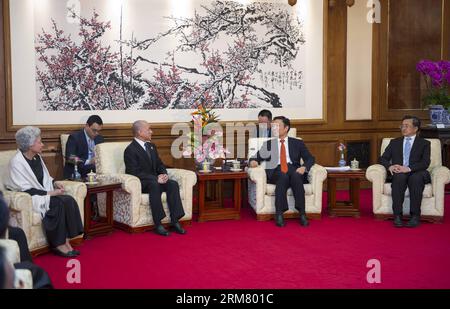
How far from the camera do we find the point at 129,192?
6.84 meters

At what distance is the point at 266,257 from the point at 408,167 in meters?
2.53

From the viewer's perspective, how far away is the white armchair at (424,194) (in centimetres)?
743

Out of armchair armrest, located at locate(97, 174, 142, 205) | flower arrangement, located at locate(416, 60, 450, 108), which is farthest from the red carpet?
flower arrangement, located at locate(416, 60, 450, 108)

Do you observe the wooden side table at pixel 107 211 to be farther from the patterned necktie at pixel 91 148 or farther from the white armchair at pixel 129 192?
the patterned necktie at pixel 91 148

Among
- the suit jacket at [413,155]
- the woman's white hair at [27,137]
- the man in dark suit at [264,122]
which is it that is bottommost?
the suit jacket at [413,155]

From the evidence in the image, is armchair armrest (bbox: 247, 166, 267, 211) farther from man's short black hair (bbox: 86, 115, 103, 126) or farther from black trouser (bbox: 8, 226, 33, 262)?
black trouser (bbox: 8, 226, 33, 262)

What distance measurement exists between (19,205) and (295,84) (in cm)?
505

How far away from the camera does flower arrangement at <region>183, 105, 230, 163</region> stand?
7930 mm

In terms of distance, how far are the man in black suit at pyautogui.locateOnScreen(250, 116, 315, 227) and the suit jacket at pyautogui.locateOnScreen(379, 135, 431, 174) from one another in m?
0.92

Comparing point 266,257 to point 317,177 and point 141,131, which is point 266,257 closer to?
point 317,177

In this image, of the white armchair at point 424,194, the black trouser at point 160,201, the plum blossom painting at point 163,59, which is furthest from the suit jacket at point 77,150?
the white armchair at point 424,194

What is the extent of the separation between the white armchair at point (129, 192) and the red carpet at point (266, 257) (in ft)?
0.61

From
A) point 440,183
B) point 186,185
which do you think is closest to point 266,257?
point 186,185

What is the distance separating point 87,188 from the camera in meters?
6.61
